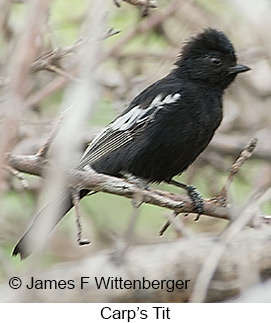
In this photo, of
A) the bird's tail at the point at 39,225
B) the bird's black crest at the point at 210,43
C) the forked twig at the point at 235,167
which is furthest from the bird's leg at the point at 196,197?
the bird's black crest at the point at 210,43

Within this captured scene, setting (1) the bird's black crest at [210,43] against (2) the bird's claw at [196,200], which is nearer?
(2) the bird's claw at [196,200]

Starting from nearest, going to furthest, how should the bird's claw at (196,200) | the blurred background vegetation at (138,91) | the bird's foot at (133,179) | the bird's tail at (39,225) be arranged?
the bird's tail at (39,225) → the bird's claw at (196,200) → the bird's foot at (133,179) → the blurred background vegetation at (138,91)

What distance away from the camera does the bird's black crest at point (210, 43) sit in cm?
343

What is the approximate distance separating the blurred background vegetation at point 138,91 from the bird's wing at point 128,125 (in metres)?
0.30

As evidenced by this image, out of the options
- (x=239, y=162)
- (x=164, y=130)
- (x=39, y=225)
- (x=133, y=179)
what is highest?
(x=239, y=162)

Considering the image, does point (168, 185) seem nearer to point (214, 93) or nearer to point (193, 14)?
point (214, 93)

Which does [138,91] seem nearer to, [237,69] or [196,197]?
[237,69]

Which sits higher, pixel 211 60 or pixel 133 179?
pixel 211 60

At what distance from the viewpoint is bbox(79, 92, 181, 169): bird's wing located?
331 cm

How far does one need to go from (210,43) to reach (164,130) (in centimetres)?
49

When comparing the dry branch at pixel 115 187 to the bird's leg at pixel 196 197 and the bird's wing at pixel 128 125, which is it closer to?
the bird's leg at pixel 196 197

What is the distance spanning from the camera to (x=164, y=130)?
3.31 m

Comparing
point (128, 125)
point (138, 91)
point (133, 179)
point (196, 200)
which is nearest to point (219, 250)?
point (196, 200)
